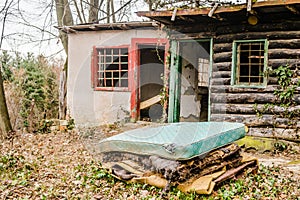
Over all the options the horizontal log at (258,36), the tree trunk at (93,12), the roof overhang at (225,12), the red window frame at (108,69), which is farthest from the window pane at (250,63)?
the tree trunk at (93,12)

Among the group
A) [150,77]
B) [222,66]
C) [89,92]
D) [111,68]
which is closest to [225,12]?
[222,66]

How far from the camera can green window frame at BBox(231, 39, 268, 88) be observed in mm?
7223

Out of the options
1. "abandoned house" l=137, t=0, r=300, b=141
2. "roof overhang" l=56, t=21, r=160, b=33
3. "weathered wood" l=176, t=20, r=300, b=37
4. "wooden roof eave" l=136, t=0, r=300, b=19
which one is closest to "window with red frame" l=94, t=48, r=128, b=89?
"roof overhang" l=56, t=21, r=160, b=33

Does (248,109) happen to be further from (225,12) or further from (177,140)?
(177,140)

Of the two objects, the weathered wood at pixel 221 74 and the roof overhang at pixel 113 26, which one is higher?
the roof overhang at pixel 113 26

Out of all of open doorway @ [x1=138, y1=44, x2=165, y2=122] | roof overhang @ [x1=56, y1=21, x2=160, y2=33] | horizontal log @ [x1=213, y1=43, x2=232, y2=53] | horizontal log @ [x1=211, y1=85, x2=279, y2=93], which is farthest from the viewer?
open doorway @ [x1=138, y1=44, x2=165, y2=122]

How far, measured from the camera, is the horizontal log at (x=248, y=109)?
6.98 metres

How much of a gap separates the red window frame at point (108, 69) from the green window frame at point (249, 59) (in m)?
3.54

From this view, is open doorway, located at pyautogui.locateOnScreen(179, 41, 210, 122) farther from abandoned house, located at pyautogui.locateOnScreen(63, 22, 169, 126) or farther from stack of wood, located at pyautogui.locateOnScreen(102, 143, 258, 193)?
stack of wood, located at pyautogui.locateOnScreen(102, 143, 258, 193)

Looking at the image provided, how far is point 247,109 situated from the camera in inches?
289

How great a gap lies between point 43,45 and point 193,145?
10106 mm

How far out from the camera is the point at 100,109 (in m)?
10.0

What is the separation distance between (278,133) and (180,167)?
11.5 feet

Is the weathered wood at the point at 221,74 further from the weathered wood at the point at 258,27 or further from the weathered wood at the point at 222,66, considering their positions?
the weathered wood at the point at 258,27
